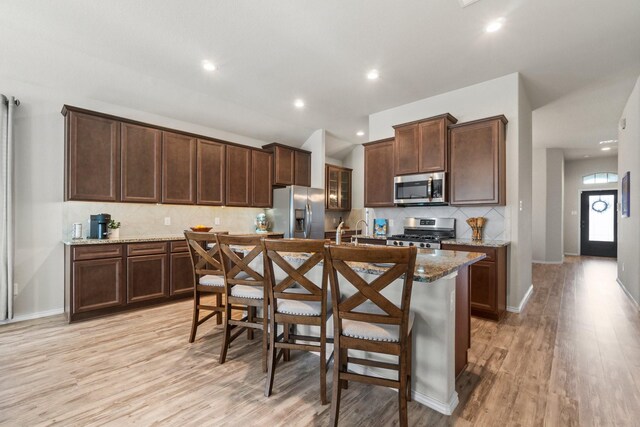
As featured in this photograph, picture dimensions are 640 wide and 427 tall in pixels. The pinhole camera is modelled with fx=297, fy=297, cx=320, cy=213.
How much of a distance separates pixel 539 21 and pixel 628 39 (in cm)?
113

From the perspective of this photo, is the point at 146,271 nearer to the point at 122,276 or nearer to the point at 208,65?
the point at 122,276

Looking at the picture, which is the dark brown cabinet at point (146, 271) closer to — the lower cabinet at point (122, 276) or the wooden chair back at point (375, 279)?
the lower cabinet at point (122, 276)

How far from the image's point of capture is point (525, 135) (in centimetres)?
413

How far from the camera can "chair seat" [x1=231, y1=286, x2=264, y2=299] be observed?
90.6 inches

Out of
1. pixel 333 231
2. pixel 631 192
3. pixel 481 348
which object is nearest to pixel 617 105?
pixel 631 192

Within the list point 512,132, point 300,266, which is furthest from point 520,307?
point 300,266

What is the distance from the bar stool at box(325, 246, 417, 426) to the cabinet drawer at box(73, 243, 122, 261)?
321 cm

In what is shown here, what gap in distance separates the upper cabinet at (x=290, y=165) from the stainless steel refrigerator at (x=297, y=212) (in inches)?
12.5

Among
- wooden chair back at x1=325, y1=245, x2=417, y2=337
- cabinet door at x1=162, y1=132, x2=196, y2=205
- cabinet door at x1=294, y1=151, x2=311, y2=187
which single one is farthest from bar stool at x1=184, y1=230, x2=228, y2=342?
cabinet door at x1=294, y1=151, x2=311, y2=187

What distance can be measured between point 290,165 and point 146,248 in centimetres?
306

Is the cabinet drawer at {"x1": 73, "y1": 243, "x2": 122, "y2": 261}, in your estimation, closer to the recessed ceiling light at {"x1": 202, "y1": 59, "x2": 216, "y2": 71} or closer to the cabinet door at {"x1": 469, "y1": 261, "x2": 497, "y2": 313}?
the recessed ceiling light at {"x1": 202, "y1": 59, "x2": 216, "y2": 71}

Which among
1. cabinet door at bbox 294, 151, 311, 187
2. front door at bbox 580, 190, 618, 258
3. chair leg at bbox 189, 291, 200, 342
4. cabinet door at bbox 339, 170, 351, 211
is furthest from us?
front door at bbox 580, 190, 618, 258

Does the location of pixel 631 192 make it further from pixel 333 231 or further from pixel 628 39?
pixel 333 231

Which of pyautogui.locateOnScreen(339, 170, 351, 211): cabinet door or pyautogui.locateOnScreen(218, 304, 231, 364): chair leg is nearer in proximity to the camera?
pyautogui.locateOnScreen(218, 304, 231, 364): chair leg
